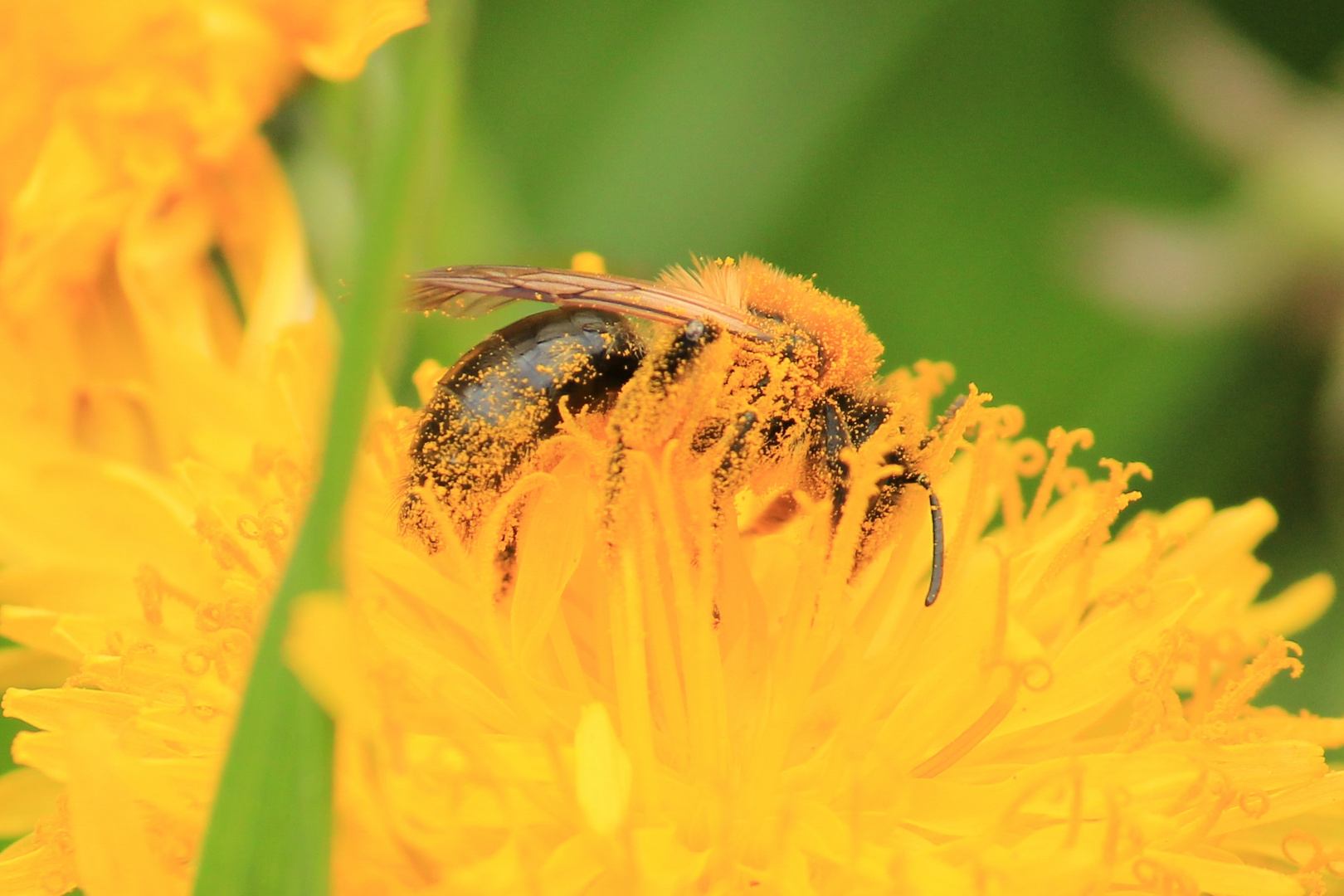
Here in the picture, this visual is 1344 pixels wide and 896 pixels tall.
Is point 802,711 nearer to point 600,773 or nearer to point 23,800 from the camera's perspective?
point 600,773

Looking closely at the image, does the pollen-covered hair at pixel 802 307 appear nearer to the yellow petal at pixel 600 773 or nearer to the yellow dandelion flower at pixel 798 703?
the yellow dandelion flower at pixel 798 703

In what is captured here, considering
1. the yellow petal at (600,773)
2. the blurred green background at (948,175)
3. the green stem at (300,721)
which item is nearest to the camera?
the green stem at (300,721)

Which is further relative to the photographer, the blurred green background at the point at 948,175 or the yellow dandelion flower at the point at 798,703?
the blurred green background at the point at 948,175

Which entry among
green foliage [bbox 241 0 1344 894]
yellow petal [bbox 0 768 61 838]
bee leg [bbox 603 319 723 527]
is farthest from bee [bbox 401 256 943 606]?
green foliage [bbox 241 0 1344 894]

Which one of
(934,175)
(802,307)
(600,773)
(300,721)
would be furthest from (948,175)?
(300,721)

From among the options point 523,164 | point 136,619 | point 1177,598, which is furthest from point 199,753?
point 523,164

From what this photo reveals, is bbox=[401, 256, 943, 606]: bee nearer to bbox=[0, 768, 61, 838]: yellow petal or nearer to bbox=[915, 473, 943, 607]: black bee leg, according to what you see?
bbox=[915, 473, 943, 607]: black bee leg

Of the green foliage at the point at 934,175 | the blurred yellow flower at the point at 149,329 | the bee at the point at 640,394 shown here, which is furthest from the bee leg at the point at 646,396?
the green foliage at the point at 934,175
